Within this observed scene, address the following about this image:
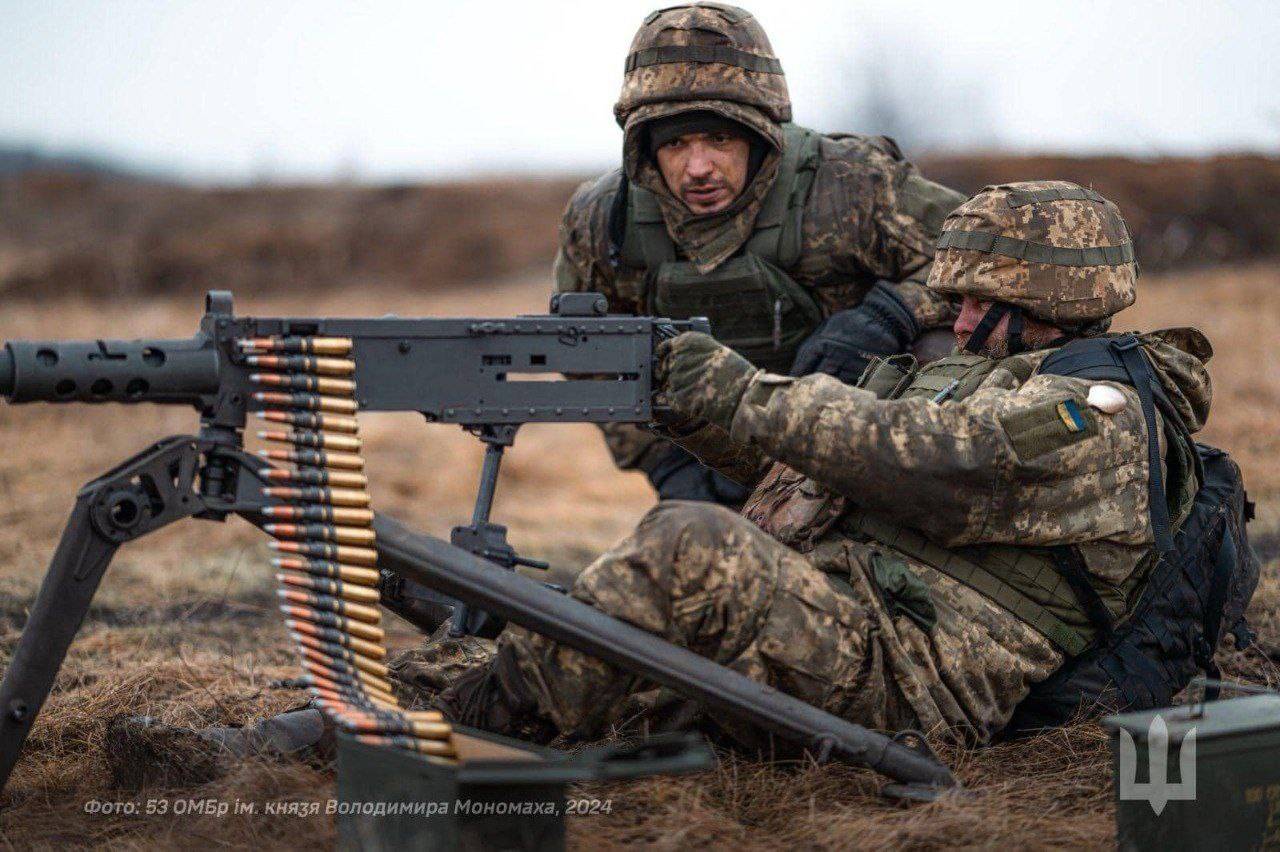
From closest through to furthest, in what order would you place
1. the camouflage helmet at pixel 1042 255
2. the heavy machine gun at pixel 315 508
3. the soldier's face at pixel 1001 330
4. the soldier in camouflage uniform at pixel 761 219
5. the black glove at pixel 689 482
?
the heavy machine gun at pixel 315 508 < the camouflage helmet at pixel 1042 255 < the soldier's face at pixel 1001 330 < the soldier in camouflage uniform at pixel 761 219 < the black glove at pixel 689 482

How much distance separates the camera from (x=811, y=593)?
463cm

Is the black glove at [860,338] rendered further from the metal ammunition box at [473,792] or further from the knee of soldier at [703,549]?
the metal ammunition box at [473,792]

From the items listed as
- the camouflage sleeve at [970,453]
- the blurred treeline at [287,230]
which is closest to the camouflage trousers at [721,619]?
the camouflage sleeve at [970,453]

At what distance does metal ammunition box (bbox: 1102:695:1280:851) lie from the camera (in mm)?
3916

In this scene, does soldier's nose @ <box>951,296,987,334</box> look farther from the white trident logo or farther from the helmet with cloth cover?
the white trident logo

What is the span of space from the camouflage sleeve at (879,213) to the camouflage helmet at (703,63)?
0.41 meters

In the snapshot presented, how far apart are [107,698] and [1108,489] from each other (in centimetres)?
390

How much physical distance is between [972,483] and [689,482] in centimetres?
351

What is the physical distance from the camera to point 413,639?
793 centimetres

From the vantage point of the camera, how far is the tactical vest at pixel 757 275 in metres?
7.26

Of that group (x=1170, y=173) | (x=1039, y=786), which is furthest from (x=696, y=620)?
(x=1170, y=173)

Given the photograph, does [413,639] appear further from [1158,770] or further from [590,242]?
[1158,770]

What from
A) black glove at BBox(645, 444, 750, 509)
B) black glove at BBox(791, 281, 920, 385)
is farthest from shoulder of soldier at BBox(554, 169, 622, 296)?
black glove at BBox(791, 281, 920, 385)

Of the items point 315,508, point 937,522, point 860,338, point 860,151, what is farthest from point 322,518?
point 860,151
